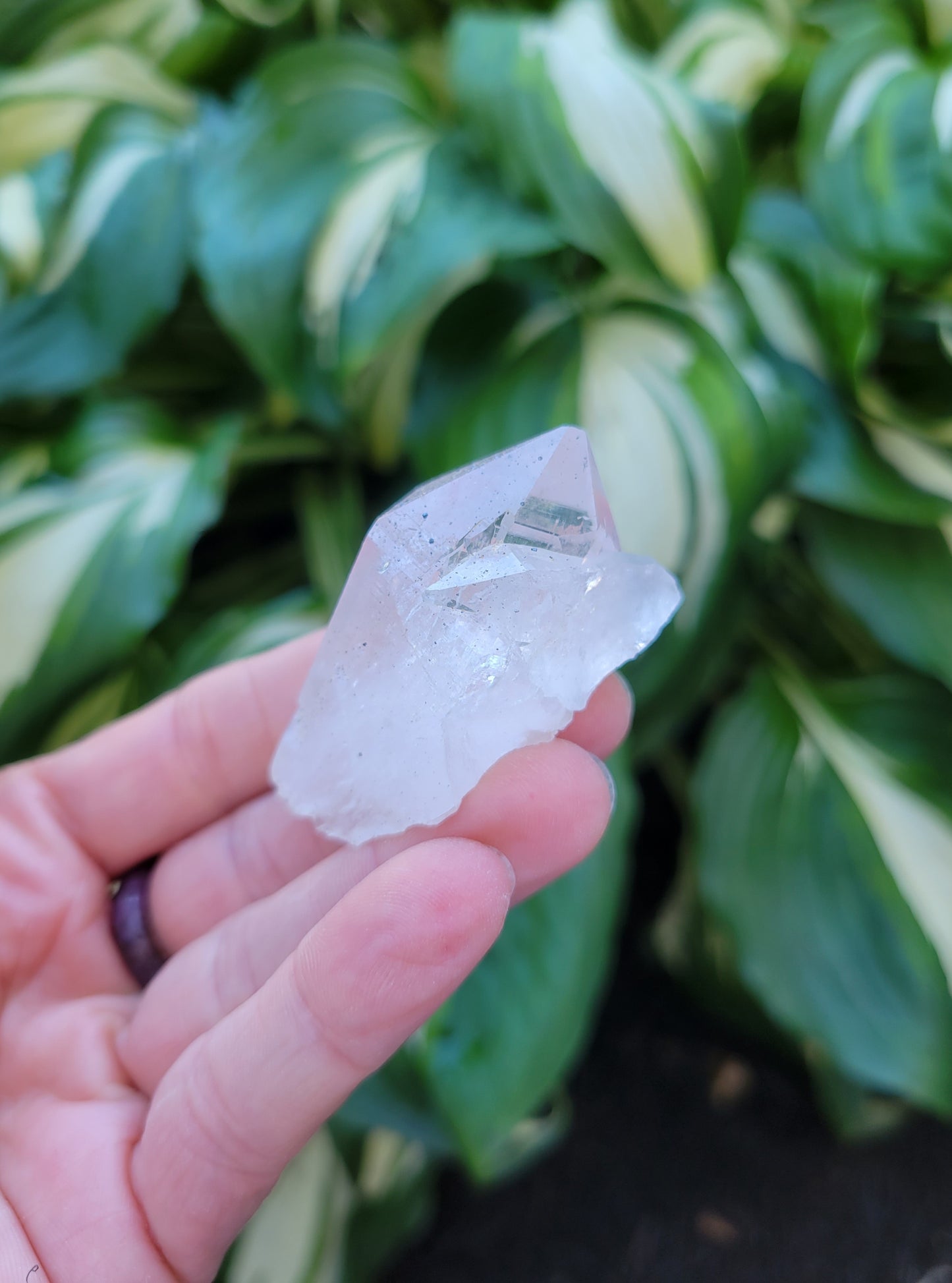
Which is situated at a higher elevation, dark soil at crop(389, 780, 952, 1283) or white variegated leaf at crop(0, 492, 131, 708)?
white variegated leaf at crop(0, 492, 131, 708)

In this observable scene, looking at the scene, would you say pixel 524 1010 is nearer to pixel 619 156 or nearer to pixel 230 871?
pixel 230 871

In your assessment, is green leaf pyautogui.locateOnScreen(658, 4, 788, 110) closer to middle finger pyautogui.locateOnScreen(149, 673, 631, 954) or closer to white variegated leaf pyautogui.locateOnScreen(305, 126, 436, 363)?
white variegated leaf pyautogui.locateOnScreen(305, 126, 436, 363)

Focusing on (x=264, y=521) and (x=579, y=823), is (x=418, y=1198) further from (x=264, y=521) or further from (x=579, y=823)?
(x=264, y=521)

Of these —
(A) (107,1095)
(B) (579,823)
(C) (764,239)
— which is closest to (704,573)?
(B) (579,823)

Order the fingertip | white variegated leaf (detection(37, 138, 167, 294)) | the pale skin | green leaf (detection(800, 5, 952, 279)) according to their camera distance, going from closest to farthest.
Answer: the pale skin < the fingertip < green leaf (detection(800, 5, 952, 279)) < white variegated leaf (detection(37, 138, 167, 294))

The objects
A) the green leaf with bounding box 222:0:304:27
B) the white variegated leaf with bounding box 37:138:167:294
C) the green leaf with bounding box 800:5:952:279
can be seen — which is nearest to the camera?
the green leaf with bounding box 800:5:952:279

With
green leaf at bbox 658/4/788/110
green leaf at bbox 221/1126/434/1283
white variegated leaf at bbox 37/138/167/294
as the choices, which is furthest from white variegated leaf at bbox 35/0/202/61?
green leaf at bbox 221/1126/434/1283

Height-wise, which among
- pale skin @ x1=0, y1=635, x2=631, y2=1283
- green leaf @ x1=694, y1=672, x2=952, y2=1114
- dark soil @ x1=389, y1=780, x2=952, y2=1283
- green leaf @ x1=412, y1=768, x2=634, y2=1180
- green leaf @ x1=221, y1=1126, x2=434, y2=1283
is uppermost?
pale skin @ x1=0, y1=635, x2=631, y2=1283
